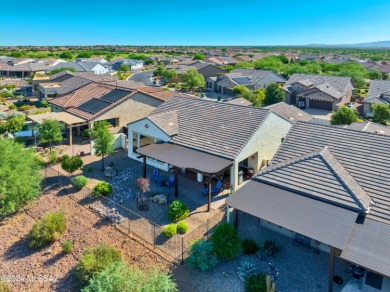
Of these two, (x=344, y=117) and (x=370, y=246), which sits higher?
(x=344, y=117)

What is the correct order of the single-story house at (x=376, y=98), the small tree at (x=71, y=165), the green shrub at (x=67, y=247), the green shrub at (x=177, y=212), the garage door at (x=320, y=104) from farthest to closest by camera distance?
1. the garage door at (x=320, y=104)
2. the single-story house at (x=376, y=98)
3. the small tree at (x=71, y=165)
4. the green shrub at (x=177, y=212)
5. the green shrub at (x=67, y=247)

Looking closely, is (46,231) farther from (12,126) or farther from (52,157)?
(12,126)

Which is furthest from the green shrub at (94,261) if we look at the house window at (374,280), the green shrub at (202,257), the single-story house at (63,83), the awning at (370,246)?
the single-story house at (63,83)

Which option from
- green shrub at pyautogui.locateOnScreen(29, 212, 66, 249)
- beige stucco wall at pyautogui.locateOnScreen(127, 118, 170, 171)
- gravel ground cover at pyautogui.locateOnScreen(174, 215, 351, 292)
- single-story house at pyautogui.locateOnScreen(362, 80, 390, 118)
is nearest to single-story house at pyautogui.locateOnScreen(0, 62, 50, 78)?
beige stucco wall at pyautogui.locateOnScreen(127, 118, 170, 171)

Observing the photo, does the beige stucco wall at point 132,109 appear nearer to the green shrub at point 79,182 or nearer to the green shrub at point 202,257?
the green shrub at point 79,182

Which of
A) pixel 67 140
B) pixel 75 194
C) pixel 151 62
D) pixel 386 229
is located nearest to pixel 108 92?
pixel 67 140

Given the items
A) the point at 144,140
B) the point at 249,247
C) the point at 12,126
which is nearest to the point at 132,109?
the point at 144,140

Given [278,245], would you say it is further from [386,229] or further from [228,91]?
[228,91]
